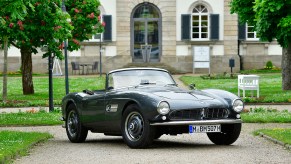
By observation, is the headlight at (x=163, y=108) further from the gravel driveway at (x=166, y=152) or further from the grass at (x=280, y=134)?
the grass at (x=280, y=134)

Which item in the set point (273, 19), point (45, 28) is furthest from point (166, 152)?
point (273, 19)

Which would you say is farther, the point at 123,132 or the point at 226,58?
the point at 226,58

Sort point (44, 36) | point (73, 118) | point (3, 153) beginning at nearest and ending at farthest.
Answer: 1. point (3, 153)
2. point (73, 118)
3. point (44, 36)

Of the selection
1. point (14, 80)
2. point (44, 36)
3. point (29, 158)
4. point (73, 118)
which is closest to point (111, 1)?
point (14, 80)

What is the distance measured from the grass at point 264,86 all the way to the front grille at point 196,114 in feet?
50.7

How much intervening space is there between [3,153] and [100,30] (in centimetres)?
3153

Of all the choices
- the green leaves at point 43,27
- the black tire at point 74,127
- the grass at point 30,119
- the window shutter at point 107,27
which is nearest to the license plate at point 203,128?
the black tire at point 74,127

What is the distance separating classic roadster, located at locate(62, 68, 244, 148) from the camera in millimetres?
15125

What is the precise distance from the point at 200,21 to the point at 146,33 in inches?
128

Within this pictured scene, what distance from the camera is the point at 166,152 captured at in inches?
578

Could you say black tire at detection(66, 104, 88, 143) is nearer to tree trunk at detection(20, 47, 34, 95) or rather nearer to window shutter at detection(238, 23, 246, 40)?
tree trunk at detection(20, 47, 34, 95)

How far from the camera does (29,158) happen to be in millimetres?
14242

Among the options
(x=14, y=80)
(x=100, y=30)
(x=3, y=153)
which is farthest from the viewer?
(x=14, y=80)

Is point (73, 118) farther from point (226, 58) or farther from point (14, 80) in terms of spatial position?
point (226, 58)
